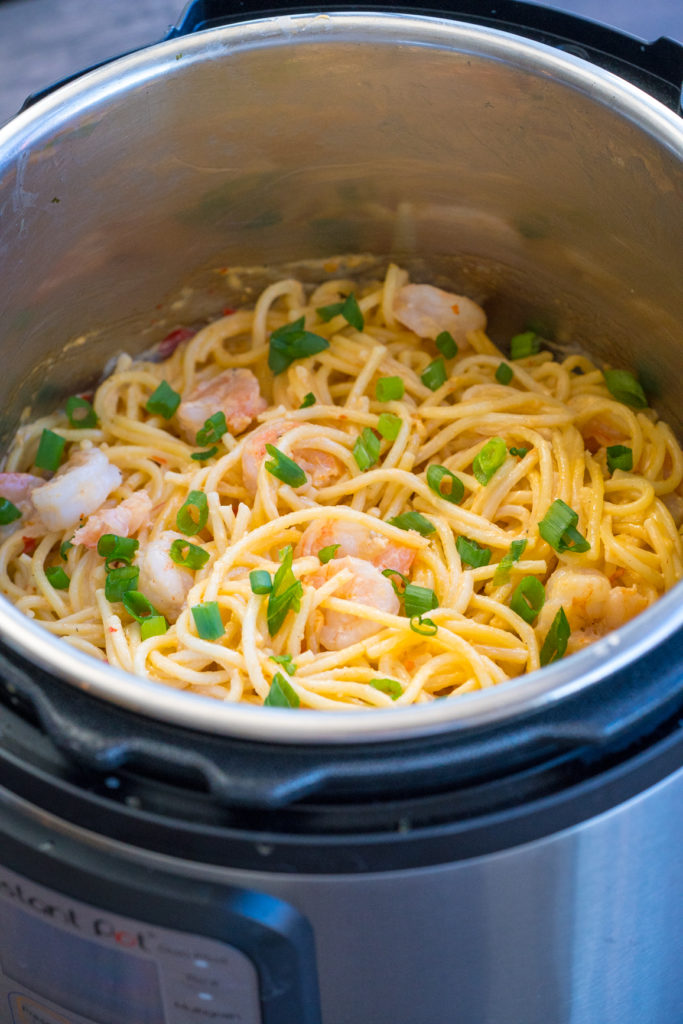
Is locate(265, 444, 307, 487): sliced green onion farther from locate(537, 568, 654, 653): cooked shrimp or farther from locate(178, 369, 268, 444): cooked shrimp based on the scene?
locate(537, 568, 654, 653): cooked shrimp

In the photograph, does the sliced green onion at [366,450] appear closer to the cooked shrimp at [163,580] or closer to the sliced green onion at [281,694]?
the cooked shrimp at [163,580]

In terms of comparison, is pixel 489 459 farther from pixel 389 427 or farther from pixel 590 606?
pixel 590 606

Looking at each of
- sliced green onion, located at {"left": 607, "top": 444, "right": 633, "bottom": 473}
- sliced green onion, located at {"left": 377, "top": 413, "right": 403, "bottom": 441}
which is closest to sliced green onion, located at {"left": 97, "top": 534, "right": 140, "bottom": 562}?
sliced green onion, located at {"left": 377, "top": 413, "right": 403, "bottom": 441}

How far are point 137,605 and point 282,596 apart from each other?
13.8 inches

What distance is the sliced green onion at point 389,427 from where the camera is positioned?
250 centimetres

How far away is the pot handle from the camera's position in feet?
7.13

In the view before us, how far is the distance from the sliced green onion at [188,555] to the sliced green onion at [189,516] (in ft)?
0.33

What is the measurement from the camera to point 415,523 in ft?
7.59

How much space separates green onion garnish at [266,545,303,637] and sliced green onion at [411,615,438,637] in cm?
24

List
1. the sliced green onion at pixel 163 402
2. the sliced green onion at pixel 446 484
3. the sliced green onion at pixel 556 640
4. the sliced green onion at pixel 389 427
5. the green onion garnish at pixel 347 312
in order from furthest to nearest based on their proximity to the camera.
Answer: the green onion garnish at pixel 347 312
the sliced green onion at pixel 163 402
the sliced green onion at pixel 389 427
the sliced green onion at pixel 446 484
the sliced green onion at pixel 556 640

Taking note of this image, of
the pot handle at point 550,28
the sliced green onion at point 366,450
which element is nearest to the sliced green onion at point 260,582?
the sliced green onion at point 366,450

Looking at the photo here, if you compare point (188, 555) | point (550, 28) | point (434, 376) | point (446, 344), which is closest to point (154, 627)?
point (188, 555)

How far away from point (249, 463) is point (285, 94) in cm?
88

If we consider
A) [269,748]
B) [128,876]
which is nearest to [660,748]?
[269,748]
